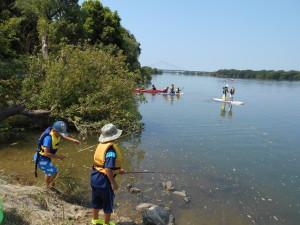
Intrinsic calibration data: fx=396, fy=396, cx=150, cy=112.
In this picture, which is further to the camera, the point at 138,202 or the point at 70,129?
the point at 70,129

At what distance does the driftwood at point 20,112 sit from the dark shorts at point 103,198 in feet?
28.1

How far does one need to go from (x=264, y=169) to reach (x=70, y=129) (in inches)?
342

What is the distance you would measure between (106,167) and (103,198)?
783 mm

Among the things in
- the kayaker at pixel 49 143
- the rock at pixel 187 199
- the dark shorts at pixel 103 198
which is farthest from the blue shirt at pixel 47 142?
the rock at pixel 187 199

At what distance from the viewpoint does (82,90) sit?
1745cm

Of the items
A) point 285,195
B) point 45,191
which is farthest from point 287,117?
point 45,191

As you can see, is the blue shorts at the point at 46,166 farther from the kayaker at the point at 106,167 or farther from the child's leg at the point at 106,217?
the child's leg at the point at 106,217

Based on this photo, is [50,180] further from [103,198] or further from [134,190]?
[134,190]

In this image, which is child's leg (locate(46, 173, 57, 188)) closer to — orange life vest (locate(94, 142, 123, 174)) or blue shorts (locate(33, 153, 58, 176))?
blue shorts (locate(33, 153, 58, 176))

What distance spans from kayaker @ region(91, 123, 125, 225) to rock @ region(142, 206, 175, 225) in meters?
1.40

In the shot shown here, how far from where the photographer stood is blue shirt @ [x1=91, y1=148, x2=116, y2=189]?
6.39 m

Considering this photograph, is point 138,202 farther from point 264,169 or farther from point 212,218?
point 264,169

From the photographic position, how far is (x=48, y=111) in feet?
52.7

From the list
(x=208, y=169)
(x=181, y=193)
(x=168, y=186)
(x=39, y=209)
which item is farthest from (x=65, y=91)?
(x=39, y=209)
